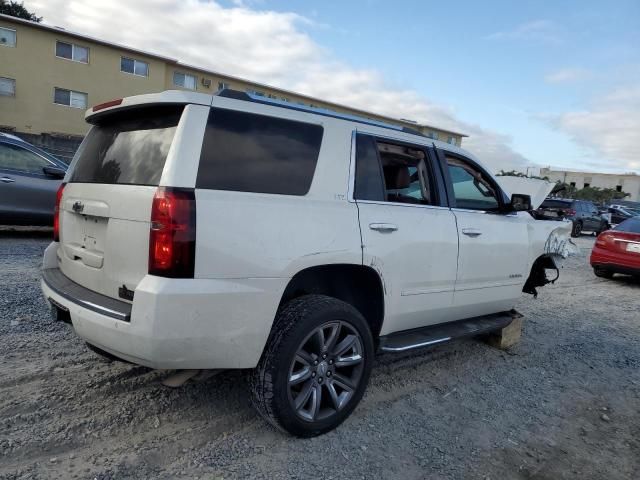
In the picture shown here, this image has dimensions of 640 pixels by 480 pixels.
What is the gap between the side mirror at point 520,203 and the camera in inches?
168

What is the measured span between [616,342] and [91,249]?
5.70 metres

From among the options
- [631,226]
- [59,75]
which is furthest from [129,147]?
[59,75]

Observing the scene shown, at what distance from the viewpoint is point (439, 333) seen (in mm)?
3754

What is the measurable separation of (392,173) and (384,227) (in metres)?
0.52

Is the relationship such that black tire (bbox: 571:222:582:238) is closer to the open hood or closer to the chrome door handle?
the open hood

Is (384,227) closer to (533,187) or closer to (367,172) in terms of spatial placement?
(367,172)

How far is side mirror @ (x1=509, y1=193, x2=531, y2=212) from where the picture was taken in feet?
14.0

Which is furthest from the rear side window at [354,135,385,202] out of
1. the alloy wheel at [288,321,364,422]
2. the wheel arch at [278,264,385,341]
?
the alloy wheel at [288,321,364,422]

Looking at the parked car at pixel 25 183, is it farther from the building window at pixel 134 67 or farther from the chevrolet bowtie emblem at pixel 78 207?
the building window at pixel 134 67

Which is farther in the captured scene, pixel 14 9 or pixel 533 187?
pixel 14 9

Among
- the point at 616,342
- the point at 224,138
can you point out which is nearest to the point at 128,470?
the point at 224,138

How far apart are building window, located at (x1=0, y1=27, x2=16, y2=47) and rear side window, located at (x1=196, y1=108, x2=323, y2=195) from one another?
3024cm

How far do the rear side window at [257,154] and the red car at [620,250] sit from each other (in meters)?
8.56

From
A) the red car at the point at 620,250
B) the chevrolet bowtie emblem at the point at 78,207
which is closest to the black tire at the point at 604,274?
the red car at the point at 620,250
